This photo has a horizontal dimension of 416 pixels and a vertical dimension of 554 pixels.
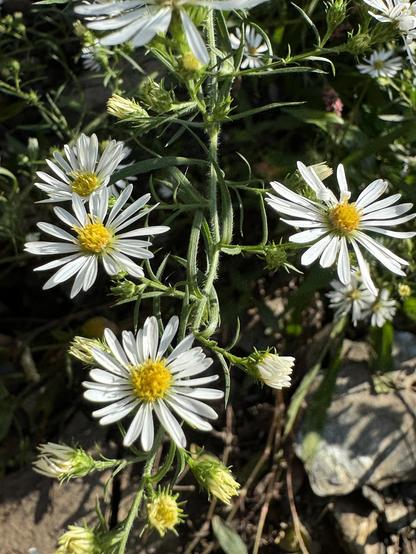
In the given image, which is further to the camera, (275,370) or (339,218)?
(339,218)

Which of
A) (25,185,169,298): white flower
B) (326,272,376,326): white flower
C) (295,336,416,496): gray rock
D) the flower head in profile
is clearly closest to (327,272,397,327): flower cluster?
(326,272,376,326): white flower

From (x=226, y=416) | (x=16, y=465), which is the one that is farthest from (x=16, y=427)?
(x=226, y=416)

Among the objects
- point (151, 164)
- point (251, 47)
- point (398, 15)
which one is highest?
point (398, 15)

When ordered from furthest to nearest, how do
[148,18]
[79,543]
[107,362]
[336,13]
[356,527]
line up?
[356,527] → [336,13] → [107,362] → [79,543] → [148,18]

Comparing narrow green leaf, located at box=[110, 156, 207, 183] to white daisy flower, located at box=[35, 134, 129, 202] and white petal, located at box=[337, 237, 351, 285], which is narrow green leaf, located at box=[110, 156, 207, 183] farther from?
white petal, located at box=[337, 237, 351, 285]

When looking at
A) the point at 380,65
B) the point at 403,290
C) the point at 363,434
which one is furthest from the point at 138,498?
the point at 380,65

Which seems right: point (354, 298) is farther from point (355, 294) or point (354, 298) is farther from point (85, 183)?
point (85, 183)

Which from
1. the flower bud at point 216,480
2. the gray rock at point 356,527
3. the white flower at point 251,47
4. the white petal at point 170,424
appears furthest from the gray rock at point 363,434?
the white flower at point 251,47
